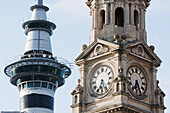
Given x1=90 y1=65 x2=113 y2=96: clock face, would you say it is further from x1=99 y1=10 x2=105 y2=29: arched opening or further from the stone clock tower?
x1=99 y1=10 x2=105 y2=29: arched opening

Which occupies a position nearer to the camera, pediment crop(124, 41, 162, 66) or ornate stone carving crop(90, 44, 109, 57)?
pediment crop(124, 41, 162, 66)

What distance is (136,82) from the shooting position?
66.4 metres

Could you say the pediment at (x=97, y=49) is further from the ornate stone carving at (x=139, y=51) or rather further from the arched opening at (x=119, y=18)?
the arched opening at (x=119, y=18)

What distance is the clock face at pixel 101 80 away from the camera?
65.8 m

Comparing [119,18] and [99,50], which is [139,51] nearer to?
[99,50]

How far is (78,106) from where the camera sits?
66.7m

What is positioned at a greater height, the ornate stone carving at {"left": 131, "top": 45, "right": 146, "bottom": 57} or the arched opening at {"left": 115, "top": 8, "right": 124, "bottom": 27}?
the arched opening at {"left": 115, "top": 8, "right": 124, "bottom": 27}

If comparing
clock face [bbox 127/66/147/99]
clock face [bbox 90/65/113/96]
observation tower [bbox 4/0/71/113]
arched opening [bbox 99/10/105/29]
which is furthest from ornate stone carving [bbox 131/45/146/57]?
observation tower [bbox 4/0/71/113]

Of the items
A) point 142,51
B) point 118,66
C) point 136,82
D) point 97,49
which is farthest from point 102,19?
point 136,82

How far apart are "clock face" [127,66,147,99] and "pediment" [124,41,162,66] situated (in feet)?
5.33

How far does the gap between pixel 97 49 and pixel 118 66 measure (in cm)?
408

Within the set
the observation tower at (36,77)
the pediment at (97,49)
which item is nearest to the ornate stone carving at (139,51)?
the pediment at (97,49)

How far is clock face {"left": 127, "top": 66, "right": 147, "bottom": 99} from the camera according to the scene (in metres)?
65.5

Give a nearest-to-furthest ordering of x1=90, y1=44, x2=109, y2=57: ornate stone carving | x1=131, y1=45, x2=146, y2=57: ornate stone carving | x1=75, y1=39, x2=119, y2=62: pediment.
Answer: x1=75, y1=39, x2=119, y2=62: pediment, x1=131, y1=45, x2=146, y2=57: ornate stone carving, x1=90, y1=44, x2=109, y2=57: ornate stone carving
